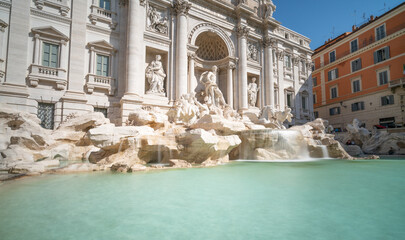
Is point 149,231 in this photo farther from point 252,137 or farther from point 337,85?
point 337,85

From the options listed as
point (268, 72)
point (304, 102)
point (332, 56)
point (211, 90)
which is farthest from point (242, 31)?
point (332, 56)

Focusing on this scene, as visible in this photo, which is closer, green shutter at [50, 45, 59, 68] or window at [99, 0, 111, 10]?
green shutter at [50, 45, 59, 68]

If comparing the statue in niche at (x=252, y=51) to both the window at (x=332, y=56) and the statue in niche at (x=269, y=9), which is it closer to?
the statue in niche at (x=269, y=9)

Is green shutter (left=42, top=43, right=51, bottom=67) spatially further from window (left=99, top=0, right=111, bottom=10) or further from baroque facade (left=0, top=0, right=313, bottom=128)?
window (left=99, top=0, right=111, bottom=10)

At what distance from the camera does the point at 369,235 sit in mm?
1904

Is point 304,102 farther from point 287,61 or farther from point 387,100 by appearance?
point 387,100

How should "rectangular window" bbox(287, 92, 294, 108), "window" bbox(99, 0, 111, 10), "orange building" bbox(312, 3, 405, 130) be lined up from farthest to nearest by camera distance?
"rectangular window" bbox(287, 92, 294, 108)
"orange building" bbox(312, 3, 405, 130)
"window" bbox(99, 0, 111, 10)

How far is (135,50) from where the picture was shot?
1283 cm

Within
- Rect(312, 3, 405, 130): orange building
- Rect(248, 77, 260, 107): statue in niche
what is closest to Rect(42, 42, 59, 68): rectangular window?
Rect(248, 77, 260, 107): statue in niche

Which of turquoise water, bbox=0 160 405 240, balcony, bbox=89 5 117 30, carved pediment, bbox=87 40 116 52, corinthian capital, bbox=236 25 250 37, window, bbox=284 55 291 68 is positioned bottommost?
turquoise water, bbox=0 160 405 240

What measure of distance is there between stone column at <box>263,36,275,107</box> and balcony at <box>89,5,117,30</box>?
1310 cm

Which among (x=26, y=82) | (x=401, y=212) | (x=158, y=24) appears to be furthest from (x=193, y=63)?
(x=401, y=212)

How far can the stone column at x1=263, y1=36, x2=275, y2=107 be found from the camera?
770 inches

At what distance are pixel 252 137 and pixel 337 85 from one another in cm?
2153
